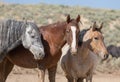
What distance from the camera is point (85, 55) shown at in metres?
11.1

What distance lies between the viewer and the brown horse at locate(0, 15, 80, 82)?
9562 mm

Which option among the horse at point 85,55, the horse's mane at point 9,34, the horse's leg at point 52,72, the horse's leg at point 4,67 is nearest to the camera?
the horse's mane at point 9,34

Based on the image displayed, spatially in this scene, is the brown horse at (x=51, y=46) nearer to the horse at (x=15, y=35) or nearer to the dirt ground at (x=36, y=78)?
the horse at (x=15, y=35)

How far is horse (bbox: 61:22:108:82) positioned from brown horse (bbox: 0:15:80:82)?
42.9 inches

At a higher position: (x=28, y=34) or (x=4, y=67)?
(x=28, y=34)

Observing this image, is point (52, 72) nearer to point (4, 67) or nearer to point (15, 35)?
point (15, 35)

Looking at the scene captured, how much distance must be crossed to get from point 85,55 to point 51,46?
1.56m

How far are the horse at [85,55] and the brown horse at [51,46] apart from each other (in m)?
1.09

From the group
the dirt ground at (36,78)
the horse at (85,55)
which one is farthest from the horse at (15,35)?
the dirt ground at (36,78)

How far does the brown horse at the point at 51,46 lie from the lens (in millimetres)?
9562

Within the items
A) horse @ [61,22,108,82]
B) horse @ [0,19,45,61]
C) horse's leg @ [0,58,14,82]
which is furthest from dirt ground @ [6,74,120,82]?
horse @ [0,19,45,61]

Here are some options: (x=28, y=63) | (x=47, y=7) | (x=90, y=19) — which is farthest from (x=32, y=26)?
(x=47, y=7)

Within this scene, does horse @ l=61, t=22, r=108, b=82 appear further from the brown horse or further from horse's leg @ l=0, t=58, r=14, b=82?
horse's leg @ l=0, t=58, r=14, b=82

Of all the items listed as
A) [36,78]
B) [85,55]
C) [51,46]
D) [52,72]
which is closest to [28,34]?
[51,46]
